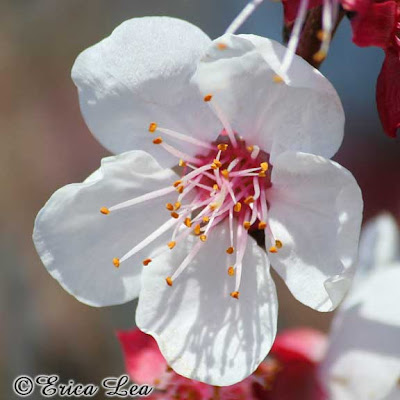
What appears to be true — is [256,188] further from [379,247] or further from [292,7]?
[379,247]

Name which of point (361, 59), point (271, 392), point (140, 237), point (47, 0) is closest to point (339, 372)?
point (271, 392)

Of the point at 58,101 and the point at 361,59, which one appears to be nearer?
the point at 361,59

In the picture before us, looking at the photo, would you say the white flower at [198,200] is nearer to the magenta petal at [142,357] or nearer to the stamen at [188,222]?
the stamen at [188,222]

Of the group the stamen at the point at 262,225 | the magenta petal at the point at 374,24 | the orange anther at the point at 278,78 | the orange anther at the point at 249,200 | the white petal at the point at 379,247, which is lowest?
the white petal at the point at 379,247

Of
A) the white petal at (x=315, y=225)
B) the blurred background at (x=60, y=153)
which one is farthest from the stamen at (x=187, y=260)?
the blurred background at (x=60, y=153)

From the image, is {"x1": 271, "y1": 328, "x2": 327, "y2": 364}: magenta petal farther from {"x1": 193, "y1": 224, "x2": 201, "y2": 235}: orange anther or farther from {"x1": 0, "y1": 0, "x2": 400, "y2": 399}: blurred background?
{"x1": 0, "y1": 0, "x2": 400, "y2": 399}: blurred background

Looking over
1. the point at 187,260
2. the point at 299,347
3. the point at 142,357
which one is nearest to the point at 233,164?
the point at 187,260

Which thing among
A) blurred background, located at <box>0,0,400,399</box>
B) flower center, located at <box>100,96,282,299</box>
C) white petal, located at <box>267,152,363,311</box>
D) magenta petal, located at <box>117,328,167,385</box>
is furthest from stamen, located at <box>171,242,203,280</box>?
blurred background, located at <box>0,0,400,399</box>

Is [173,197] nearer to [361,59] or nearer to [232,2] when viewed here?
[361,59]
